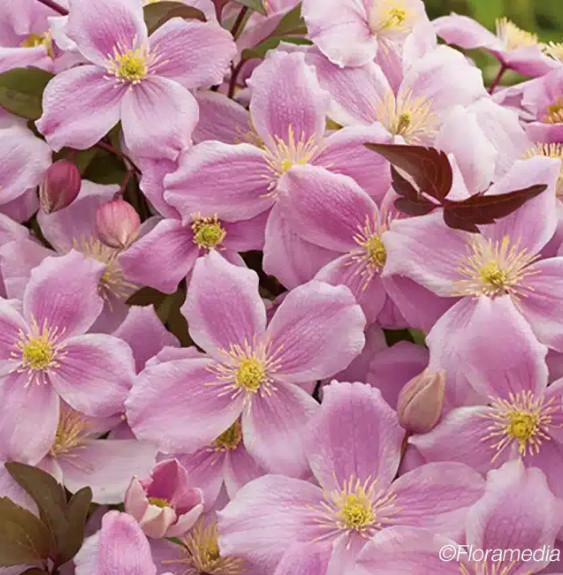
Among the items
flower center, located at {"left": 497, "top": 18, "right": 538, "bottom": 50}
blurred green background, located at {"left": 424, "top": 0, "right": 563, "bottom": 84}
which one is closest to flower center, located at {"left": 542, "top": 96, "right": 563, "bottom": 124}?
flower center, located at {"left": 497, "top": 18, "right": 538, "bottom": 50}

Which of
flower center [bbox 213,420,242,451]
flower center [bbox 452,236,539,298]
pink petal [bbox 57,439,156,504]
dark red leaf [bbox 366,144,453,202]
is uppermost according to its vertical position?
dark red leaf [bbox 366,144,453,202]

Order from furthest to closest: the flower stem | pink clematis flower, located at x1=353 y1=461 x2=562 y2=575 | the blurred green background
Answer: the blurred green background
the flower stem
pink clematis flower, located at x1=353 y1=461 x2=562 y2=575

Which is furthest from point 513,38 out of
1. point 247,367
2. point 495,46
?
point 247,367

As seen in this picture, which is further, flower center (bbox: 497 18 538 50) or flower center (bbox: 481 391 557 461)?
flower center (bbox: 497 18 538 50)

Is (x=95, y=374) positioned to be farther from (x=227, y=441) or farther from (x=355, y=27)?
(x=355, y=27)

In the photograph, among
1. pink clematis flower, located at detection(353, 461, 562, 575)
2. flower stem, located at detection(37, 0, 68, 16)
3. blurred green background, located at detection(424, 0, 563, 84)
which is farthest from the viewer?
blurred green background, located at detection(424, 0, 563, 84)

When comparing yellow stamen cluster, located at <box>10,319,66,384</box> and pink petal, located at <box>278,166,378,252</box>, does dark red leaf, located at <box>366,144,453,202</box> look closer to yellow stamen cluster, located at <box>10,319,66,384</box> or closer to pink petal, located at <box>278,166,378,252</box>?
pink petal, located at <box>278,166,378,252</box>

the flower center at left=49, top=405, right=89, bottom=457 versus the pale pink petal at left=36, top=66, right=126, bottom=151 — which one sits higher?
the pale pink petal at left=36, top=66, right=126, bottom=151

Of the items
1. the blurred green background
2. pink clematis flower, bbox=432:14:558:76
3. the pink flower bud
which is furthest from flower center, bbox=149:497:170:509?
the blurred green background

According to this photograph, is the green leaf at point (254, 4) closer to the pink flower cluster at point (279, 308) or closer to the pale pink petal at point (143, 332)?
the pink flower cluster at point (279, 308)

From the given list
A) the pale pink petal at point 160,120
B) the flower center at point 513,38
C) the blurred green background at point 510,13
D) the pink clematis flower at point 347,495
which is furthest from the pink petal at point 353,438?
the blurred green background at point 510,13
